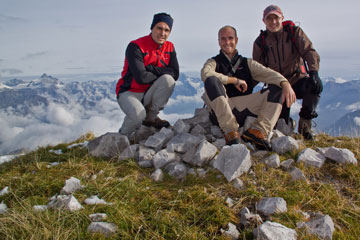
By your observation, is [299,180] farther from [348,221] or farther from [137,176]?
[137,176]

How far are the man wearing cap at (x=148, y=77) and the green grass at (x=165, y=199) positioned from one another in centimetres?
167

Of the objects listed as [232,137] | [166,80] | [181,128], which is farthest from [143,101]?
[232,137]

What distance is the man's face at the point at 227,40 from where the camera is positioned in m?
5.48

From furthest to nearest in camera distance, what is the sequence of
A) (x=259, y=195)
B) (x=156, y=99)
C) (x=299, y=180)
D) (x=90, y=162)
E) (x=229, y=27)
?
(x=156, y=99), (x=229, y=27), (x=90, y=162), (x=299, y=180), (x=259, y=195)

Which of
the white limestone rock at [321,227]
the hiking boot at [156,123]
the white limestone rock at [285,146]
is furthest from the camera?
the hiking boot at [156,123]

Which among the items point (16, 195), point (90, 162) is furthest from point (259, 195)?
point (16, 195)

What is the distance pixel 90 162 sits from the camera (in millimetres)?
4941

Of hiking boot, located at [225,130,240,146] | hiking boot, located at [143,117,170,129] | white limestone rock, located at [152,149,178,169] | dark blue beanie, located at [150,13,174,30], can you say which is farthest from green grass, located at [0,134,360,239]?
dark blue beanie, located at [150,13,174,30]

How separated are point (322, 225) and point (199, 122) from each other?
14.2 ft

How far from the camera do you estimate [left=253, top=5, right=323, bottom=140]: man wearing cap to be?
5.82 metres

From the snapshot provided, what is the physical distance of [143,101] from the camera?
21.6 ft

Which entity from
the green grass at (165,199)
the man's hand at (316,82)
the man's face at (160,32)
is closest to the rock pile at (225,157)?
the green grass at (165,199)

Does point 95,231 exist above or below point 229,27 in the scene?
below

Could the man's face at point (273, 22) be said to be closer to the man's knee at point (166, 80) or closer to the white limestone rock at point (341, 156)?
the man's knee at point (166, 80)
